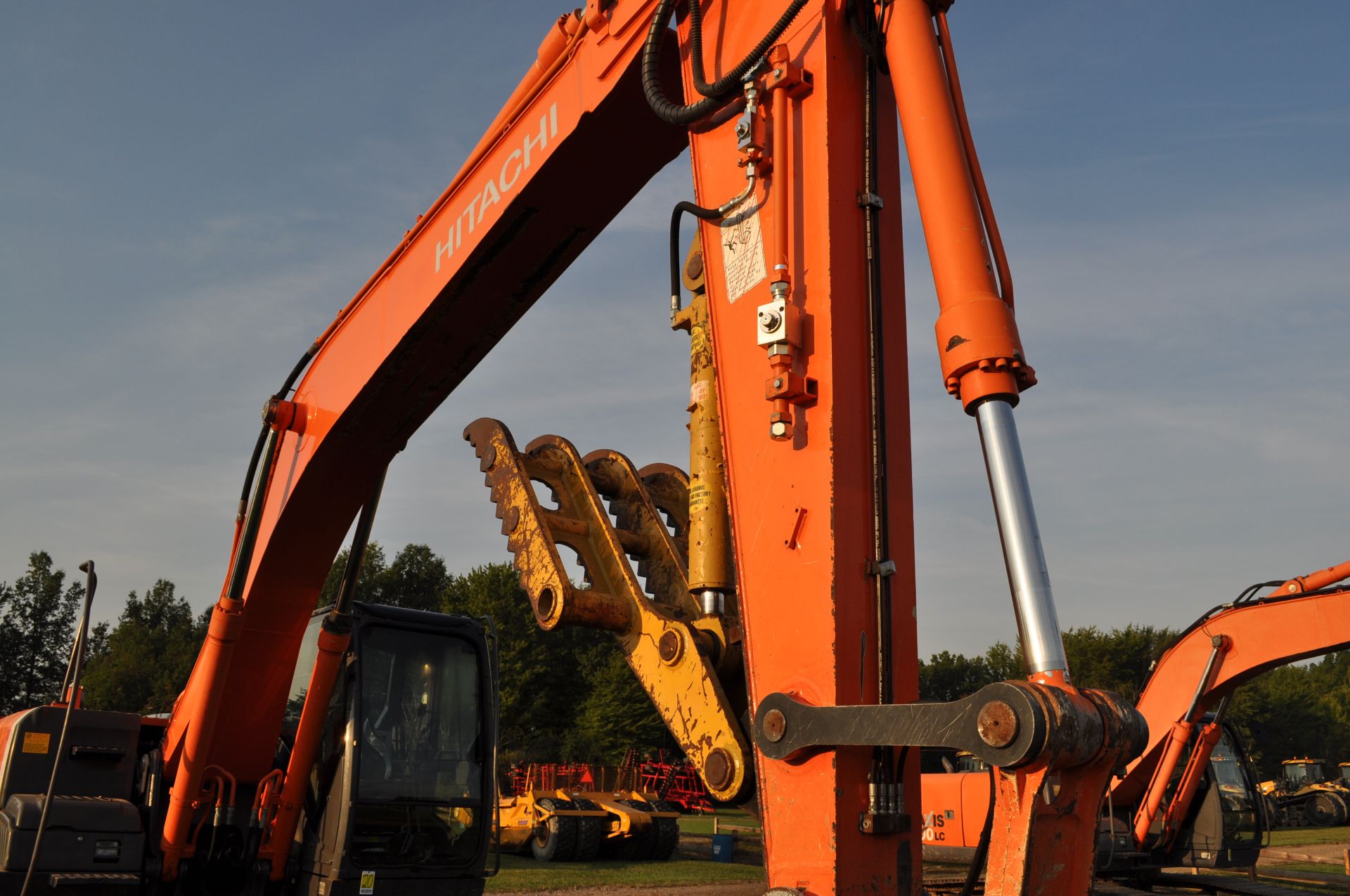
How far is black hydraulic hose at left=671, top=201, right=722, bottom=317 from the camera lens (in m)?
3.60

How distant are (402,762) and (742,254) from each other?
4.00 meters

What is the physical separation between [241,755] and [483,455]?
2.09 m

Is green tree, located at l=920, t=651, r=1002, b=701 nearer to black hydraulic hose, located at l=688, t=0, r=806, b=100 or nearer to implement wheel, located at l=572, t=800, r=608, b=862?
implement wheel, located at l=572, t=800, r=608, b=862

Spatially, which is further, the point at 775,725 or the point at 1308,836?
the point at 1308,836

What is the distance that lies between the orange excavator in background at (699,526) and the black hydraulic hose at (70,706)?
3.1 inches

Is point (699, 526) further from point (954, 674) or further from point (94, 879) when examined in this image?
point (954, 674)

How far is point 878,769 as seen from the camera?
2812 mm

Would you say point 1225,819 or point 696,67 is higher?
point 696,67

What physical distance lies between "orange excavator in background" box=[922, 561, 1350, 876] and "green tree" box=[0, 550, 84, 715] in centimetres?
5150

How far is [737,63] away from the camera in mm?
3672

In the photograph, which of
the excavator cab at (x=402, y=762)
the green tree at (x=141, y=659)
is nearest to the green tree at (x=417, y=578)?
the green tree at (x=141, y=659)

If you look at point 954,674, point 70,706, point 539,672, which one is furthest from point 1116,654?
point 70,706

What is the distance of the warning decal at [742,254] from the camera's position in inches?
134

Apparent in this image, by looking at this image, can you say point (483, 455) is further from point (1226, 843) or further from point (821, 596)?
point (1226, 843)
